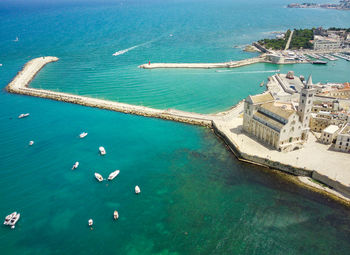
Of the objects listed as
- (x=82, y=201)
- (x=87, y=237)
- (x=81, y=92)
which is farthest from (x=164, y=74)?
(x=87, y=237)

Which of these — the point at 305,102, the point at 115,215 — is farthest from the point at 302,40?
the point at 115,215

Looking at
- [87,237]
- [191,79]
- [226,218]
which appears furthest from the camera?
[191,79]

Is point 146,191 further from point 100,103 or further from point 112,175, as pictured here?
point 100,103

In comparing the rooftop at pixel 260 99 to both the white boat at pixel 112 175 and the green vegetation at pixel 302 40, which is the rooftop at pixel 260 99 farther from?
the green vegetation at pixel 302 40

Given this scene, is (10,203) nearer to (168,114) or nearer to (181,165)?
(181,165)

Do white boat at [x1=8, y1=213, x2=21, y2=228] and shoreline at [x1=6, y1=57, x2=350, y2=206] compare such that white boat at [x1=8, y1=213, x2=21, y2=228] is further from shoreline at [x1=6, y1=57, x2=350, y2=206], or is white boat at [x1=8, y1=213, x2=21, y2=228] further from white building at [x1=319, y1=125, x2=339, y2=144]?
white building at [x1=319, y1=125, x2=339, y2=144]

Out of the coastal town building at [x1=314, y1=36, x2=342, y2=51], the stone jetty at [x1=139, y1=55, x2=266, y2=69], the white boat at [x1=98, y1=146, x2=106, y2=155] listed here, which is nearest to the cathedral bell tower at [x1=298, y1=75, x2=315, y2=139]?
the white boat at [x1=98, y1=146, x2=106, y2=155]
